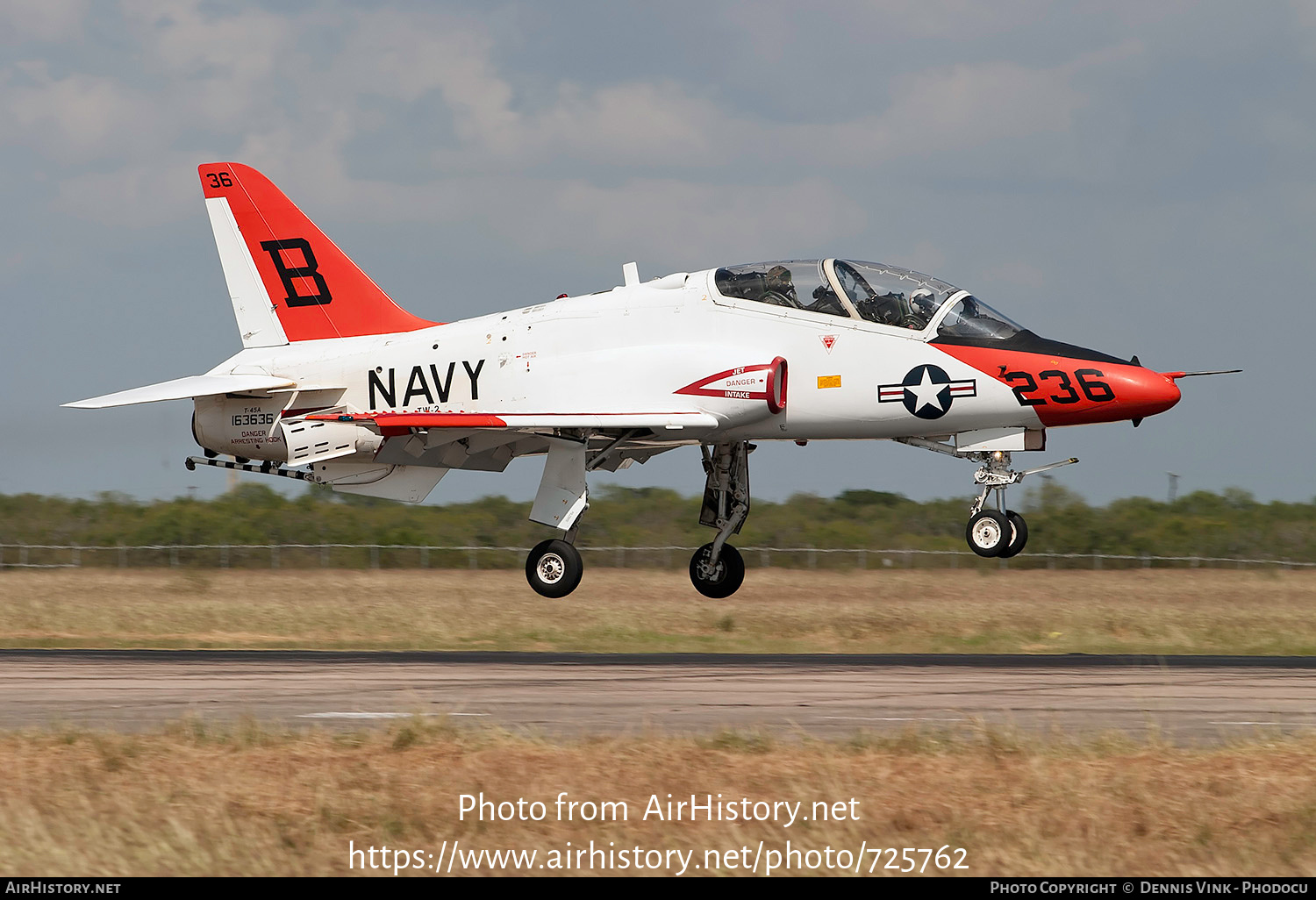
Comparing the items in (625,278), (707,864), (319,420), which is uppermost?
(625,278)

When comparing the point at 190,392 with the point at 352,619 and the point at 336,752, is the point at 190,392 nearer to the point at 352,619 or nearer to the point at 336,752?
the point at 352,619

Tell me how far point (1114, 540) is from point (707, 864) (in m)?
37.3

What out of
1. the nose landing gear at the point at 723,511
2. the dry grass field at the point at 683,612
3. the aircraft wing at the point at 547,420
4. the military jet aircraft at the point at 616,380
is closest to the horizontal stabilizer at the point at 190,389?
the military jet aircraft at the point at 616,380

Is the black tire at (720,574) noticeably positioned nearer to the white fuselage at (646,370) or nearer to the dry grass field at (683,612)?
the dry grass field at (683,612)

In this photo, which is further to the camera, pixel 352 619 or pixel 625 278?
pixel 352 619

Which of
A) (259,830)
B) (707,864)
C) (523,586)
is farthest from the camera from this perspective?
(523,586)

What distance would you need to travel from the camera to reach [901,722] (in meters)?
11.7

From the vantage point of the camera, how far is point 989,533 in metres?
17.8

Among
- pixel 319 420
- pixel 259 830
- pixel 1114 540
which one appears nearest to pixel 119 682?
pixel 319 420

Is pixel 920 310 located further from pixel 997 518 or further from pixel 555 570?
pixel 555 570

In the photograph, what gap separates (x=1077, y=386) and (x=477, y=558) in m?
26.0

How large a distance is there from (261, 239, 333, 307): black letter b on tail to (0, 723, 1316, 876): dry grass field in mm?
11942

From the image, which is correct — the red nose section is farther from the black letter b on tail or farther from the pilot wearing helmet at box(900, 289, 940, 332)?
the black letter b on tail

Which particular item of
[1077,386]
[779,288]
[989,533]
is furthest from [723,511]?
[1077,386]
